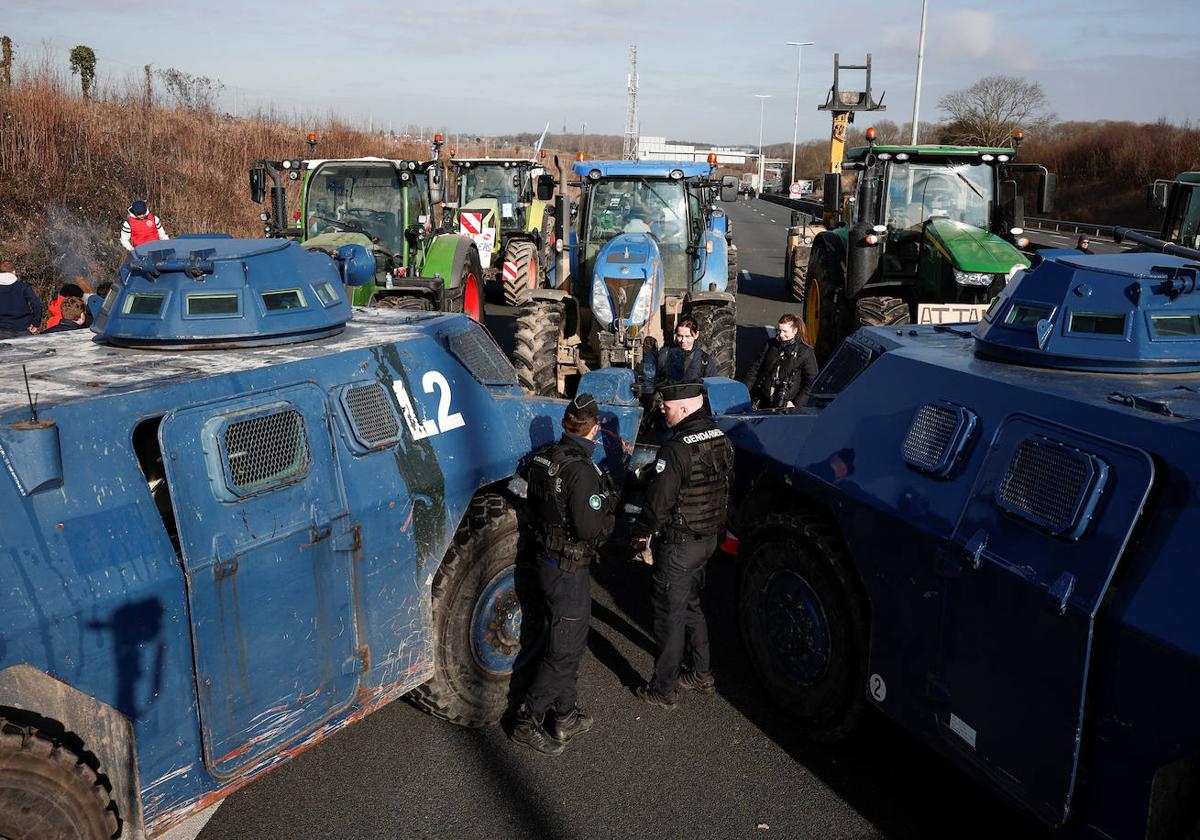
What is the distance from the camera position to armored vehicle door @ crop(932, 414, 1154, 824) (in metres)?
3.47

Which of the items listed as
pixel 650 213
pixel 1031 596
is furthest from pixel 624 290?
pixel 1031 596

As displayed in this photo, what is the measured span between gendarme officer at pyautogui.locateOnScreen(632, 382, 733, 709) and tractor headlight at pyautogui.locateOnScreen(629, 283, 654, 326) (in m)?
5.14

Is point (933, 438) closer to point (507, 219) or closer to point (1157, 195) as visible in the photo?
point (1157, 195)

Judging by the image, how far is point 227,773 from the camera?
12.9 ft

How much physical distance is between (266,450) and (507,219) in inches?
704

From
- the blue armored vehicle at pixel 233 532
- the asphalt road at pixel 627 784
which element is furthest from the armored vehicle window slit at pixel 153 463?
the asphalt road at pixel 627 784

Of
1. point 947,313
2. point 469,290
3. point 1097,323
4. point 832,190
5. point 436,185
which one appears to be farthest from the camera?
point 832,190

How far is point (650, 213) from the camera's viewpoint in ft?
38.8

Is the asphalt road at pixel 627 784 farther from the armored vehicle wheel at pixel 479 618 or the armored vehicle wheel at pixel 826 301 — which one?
the armored vehicle wheel at pixel 826 301

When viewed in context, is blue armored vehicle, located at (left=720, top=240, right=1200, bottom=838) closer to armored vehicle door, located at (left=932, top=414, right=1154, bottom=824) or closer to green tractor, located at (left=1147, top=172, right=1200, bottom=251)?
armored vehicle door, located at (left=932, top=414, right=1154, bottom=824)

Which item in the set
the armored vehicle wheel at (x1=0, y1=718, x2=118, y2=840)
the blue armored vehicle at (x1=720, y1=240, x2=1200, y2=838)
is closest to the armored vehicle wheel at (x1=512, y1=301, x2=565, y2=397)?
the blue armored vehicle at (x1=720, y1=240, x2=1200, y2=838)

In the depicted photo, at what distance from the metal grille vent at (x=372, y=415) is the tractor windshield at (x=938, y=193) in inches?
358

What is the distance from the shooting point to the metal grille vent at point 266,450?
3980 mm

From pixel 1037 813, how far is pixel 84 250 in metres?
16.4
